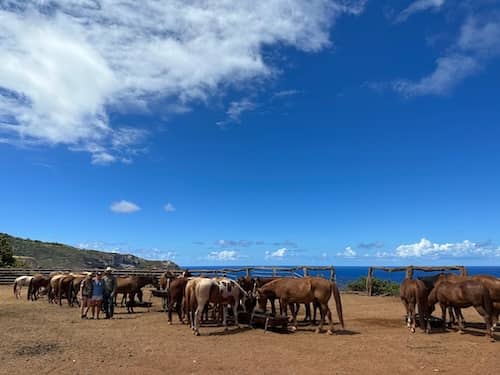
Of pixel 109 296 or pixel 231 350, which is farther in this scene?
pixel 109 296

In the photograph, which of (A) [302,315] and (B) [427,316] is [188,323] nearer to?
(A) [302,315]

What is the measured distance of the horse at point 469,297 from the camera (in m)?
11.3

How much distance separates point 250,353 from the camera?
988 cm

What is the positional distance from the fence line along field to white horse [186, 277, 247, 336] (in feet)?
2.16

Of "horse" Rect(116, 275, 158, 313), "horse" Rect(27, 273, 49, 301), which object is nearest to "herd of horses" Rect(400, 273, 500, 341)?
"horse" Rect(116, 275, 158, 313)

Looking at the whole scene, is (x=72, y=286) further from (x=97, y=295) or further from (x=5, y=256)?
(x=5, y=256)

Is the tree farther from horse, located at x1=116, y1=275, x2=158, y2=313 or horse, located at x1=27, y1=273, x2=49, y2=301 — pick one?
horse, located at x1=116, y1=275, x2=158, y2=313

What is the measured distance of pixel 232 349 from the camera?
33.9ft

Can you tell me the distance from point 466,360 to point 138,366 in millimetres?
6939

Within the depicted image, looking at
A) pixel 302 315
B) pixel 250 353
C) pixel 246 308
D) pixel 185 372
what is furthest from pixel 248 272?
pixel 185 372

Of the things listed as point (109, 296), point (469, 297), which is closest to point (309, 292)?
point (469, 297)

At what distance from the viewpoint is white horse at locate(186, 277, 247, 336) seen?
1296cm

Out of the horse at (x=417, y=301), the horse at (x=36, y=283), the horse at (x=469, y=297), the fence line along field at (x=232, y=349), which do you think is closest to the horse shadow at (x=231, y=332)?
the fence line along field at (x=232, y=349)

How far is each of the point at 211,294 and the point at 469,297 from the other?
288 inches
